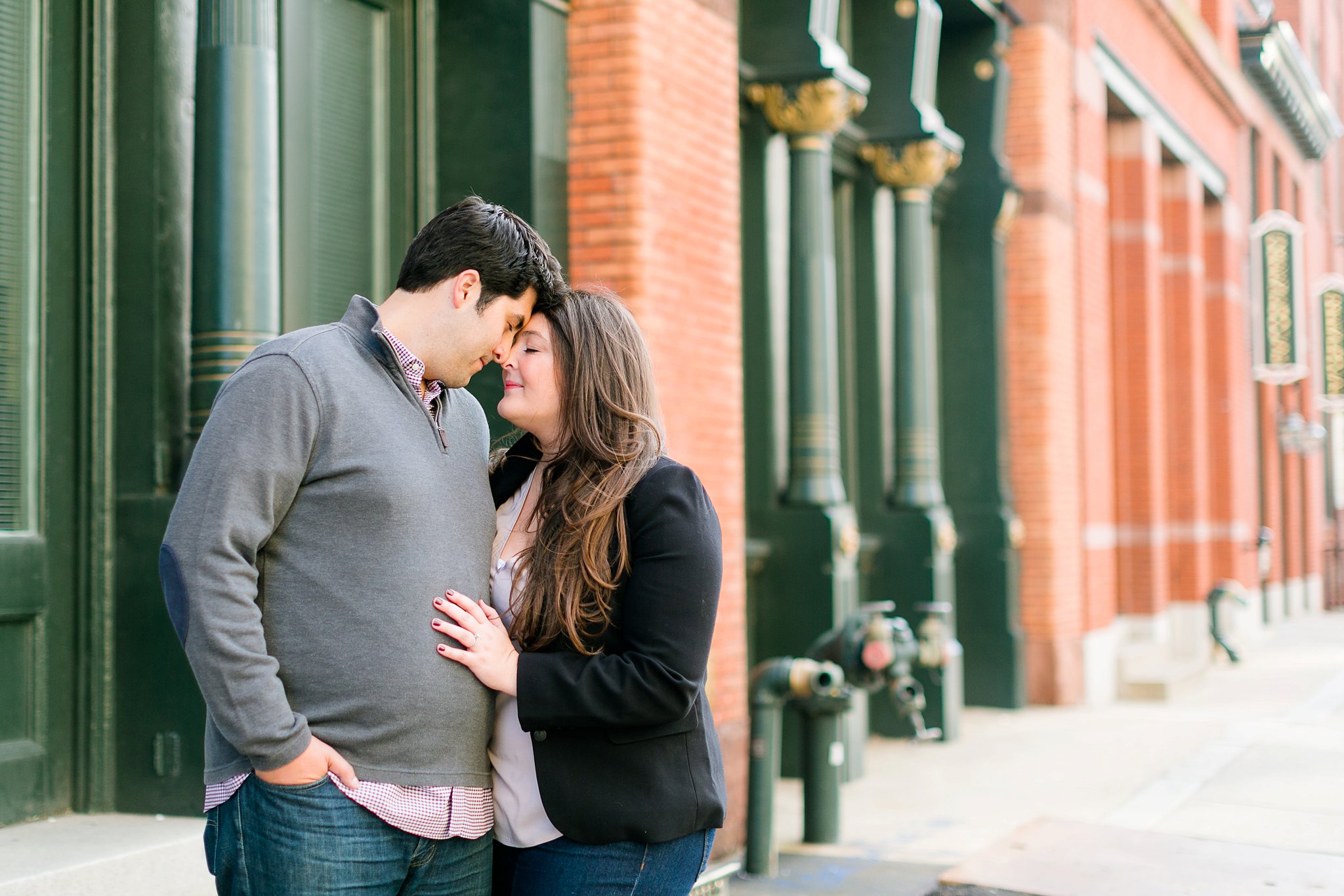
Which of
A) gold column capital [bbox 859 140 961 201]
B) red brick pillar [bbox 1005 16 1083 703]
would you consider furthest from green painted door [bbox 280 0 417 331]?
red brick pillar [bbox 1005 16 1083 703]

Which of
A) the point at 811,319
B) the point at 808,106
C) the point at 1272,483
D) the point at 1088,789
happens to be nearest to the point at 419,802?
the point at 811,319

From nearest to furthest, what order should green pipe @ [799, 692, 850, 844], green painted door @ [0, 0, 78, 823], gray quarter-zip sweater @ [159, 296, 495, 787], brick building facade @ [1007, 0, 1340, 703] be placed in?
1. gray quarter-zip sweater @ [159, 296, 495, 787]
2. green painted door @ [0, 0, 78, 823]
3. green pipe @ [799, 692, 850, 844]
4. brick building facade @ [1007, 0, 1340, 703]

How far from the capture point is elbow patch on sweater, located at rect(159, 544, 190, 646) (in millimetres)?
2383

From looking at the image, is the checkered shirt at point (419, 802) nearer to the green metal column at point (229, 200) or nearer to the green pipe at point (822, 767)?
the green metal column at point (229, 200)

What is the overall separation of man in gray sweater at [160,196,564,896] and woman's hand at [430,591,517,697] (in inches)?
1.0

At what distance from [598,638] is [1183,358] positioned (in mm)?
16516

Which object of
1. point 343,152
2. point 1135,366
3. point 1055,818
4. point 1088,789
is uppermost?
point 343,152

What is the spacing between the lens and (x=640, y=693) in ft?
8.54

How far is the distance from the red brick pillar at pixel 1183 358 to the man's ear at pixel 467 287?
16.1 m

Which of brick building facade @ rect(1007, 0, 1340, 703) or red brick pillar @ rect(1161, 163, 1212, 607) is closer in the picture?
brick building facade @ rect(1007, 0, 1340, 703)

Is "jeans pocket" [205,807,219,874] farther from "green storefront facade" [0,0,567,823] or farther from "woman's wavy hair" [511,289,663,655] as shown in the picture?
"green storefront facade" [0,0,567,823]

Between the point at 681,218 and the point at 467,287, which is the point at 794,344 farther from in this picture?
the point at 467,287

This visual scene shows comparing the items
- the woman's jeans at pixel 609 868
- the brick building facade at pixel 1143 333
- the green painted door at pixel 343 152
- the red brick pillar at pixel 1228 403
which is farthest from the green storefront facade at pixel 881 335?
the red brick pillar at pixel 1228 403

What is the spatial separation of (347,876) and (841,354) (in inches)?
328
